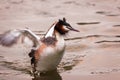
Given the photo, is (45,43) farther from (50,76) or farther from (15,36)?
(50,76)

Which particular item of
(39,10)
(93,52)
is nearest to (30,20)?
(39,10)

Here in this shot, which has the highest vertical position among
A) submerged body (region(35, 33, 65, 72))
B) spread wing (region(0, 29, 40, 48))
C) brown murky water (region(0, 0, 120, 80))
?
spread wing (region(0, 29, 40, 48))

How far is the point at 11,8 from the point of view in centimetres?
1449

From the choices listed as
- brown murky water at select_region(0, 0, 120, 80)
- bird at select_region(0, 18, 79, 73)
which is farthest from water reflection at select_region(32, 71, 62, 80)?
bird at select_region(0, 18, 79, 73)

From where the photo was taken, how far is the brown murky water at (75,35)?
9016 mm

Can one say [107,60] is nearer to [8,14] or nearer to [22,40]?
[22,40]

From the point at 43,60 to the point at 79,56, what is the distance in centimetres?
153

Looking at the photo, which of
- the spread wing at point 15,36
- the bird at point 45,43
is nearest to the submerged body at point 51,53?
the bird at point 45,43

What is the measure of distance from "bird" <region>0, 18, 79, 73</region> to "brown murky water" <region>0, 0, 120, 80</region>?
1.07 ft

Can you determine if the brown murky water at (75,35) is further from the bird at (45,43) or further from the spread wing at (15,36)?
the spread wing at (15,36)

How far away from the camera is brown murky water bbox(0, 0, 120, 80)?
9.02 metres

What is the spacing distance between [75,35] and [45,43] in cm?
306

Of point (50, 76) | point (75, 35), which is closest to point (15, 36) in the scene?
point (50, 76)

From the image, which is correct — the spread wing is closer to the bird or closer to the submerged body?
the bird
